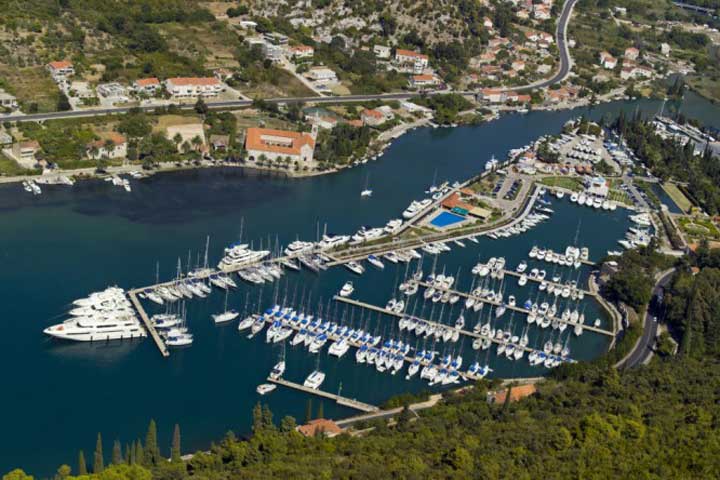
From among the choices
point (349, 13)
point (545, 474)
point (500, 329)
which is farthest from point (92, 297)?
point (349, 13)

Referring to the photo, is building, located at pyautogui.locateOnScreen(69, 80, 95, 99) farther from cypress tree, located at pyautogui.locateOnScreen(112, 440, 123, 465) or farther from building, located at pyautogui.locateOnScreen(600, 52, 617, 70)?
building, located at pyautogui.locateOnScreen(600, 52, 617, 70)

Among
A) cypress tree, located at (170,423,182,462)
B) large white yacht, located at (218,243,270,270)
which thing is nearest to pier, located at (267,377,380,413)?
cypress tree, located at (170,423,182,462)

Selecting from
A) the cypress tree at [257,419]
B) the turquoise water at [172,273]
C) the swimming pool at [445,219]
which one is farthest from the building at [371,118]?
the cypress tree at [257,419]

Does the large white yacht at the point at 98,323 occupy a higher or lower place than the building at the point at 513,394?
lower

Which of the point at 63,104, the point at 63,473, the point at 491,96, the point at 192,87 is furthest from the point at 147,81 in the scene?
the point at 63,473

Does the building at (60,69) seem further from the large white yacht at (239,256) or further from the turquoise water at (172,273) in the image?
the large white yacht at (239,256)
